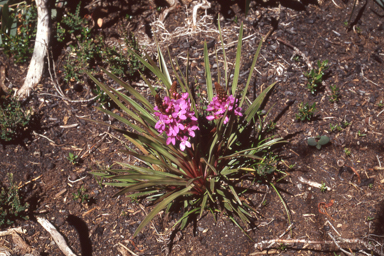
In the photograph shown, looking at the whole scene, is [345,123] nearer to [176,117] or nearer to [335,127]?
[335,127]

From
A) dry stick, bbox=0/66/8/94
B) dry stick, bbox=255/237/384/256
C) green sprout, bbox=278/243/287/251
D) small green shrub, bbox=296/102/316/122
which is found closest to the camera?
dry stick, bbox=255/237/384/256

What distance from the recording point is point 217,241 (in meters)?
2.02

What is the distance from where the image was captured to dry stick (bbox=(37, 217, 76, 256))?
2037mm

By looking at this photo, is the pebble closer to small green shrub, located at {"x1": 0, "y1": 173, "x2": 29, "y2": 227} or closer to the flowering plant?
small green shrub, located at {"x1": 0, "y1": 173, "x2": 29, "y2": 227}

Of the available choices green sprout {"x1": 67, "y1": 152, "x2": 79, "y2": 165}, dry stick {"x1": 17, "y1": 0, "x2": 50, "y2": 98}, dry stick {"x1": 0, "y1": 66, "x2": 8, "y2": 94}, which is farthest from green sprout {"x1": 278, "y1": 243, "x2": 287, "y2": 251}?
dry stick {"x1": 0, "y1": 66, "x2": 8, "y2": 94}

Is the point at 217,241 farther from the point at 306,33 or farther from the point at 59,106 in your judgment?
the point at 306,33

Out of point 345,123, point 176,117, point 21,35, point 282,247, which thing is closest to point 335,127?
point 345,123

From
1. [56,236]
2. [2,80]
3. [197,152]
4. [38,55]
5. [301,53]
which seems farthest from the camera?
[2,80]

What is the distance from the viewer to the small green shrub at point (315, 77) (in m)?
2.41

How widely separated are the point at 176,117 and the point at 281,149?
115 centimetres

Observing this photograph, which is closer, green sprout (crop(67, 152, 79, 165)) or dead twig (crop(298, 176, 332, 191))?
dead twig (crop(298, 176, 332, 191))

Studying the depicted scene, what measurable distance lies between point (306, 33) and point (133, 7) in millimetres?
1882

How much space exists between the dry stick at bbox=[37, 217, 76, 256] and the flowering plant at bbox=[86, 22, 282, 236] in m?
0.55

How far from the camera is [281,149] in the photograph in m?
2.30
